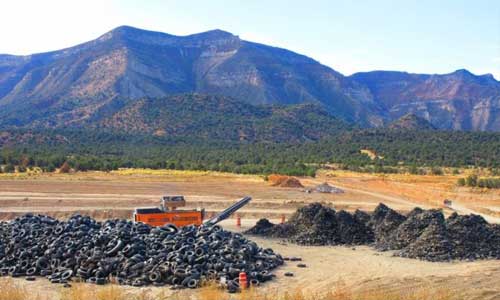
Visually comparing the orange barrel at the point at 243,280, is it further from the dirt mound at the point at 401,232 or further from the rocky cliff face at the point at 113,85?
the rocky cliff face at the point at 113,85

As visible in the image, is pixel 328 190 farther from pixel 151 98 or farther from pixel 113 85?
pixel 113 85

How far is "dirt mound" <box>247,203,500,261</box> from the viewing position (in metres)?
22.2

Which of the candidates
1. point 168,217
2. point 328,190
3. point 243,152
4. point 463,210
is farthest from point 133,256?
point 243,152

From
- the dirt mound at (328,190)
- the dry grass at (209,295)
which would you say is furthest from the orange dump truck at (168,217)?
the dirt mound at (328,190)

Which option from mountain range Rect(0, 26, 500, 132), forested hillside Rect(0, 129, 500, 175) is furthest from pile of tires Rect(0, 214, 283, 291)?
mountain range Rect(0, 26, 500, 132)

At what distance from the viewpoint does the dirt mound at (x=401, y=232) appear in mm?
22234

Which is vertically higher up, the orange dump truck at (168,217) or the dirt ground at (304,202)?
the orange dump truck at (168,217)

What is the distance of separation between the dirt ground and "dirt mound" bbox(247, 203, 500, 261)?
904mm

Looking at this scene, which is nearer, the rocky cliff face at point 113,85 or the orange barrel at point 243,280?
the orange barrel at point 243,280

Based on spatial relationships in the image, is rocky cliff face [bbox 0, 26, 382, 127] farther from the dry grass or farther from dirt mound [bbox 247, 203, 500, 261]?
the dry grass

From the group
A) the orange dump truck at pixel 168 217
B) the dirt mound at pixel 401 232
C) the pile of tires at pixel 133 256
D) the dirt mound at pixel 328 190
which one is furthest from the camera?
the dirt mound at pixel 328 190

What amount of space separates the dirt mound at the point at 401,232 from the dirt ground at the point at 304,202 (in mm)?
904

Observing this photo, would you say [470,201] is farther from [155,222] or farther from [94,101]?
[94,101]

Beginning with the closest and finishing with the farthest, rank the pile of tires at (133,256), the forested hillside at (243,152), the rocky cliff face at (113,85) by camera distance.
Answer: the pile of tires at (133,256), the forested hillside at (243,152), the rocky cliff face at (113,85)
